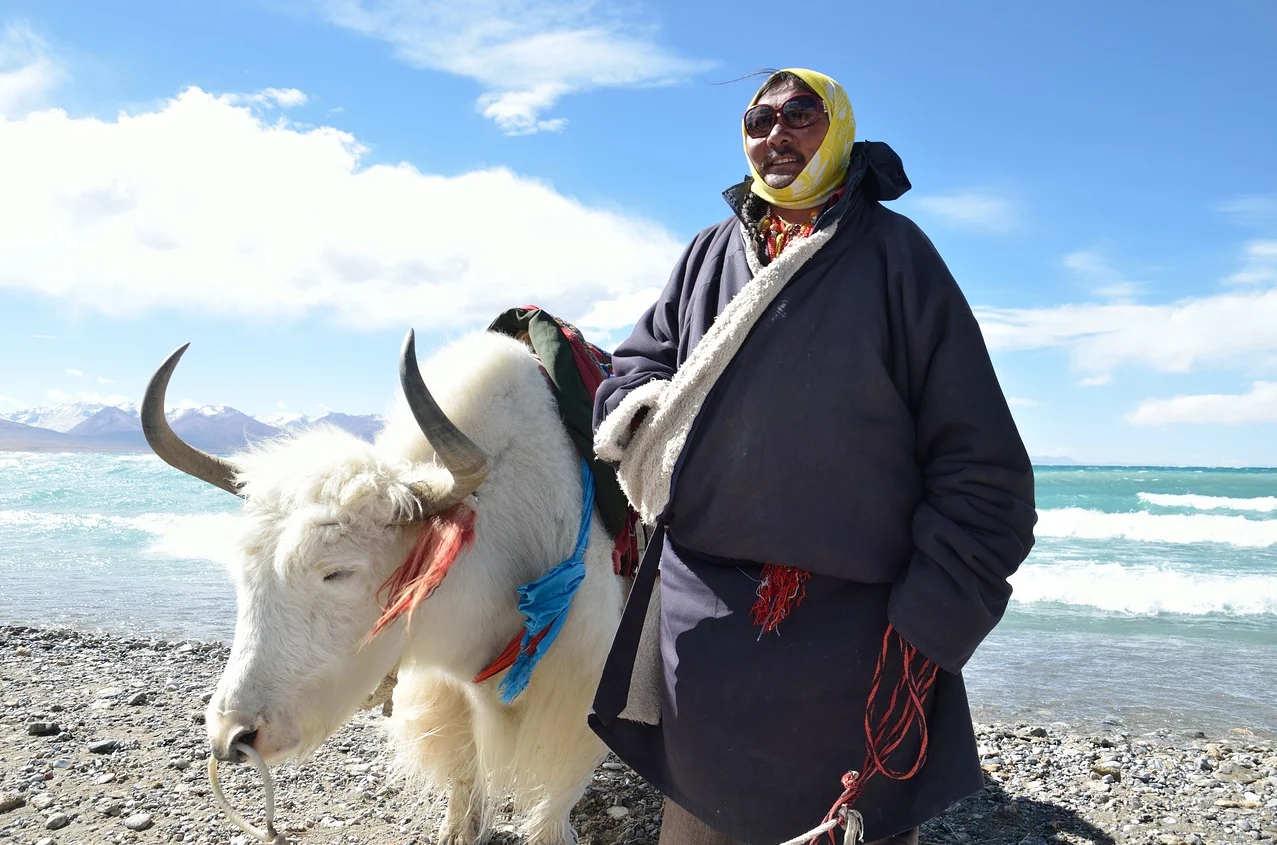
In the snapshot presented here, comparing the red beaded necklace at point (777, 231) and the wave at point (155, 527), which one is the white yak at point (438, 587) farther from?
the wave at point (155, 527)

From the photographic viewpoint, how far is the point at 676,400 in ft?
4.76

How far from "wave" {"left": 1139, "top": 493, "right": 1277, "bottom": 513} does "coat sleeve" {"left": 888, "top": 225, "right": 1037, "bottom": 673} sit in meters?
26.0

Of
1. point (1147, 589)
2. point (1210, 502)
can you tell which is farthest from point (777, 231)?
point (1210, 502)

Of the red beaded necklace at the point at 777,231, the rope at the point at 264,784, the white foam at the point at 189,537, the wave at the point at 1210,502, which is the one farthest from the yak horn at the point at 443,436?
the wave at the point at 1210,502

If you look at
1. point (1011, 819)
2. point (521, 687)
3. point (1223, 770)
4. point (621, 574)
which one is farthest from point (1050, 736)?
point (521, 687)

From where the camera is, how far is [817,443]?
52.6 inches

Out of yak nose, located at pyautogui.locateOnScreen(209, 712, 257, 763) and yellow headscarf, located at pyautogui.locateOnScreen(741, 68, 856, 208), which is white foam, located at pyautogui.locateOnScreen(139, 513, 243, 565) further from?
yellow headscarf, located at pyautogui.locateOnScreen(741, 68, 856, 208)

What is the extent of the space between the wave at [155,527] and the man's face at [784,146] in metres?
10.2

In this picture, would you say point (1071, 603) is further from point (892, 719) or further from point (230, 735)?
point (230, 735)

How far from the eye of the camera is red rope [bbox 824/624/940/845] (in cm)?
133

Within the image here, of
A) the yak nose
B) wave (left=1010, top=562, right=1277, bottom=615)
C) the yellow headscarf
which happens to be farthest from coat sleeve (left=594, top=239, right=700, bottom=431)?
wave (left=1010, top=562, right=1277, bottom=615)

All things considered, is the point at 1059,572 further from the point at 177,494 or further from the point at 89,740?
the point at 177,494

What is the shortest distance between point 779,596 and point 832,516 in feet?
0.56

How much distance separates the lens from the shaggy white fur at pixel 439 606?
1888 mm
